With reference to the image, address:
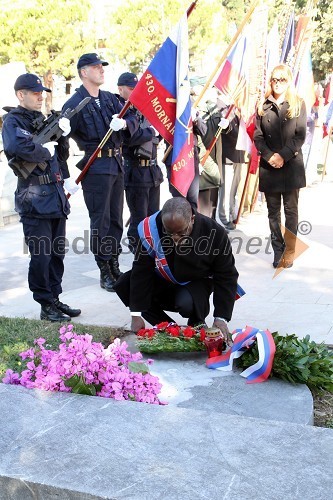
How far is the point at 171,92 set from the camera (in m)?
5.71

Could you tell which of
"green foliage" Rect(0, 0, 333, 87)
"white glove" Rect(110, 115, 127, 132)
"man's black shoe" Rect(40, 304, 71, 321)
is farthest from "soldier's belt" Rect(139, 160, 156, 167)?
"green foliage" Rect(0, 0, 333, 87)

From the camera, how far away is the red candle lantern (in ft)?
14.1

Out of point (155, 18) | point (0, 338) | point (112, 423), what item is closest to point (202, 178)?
point (0, 338)

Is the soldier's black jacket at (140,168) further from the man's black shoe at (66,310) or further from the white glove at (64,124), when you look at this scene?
the man's black shoe at (66,310)

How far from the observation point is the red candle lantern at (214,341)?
4301 millimetres

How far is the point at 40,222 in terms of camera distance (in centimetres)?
540

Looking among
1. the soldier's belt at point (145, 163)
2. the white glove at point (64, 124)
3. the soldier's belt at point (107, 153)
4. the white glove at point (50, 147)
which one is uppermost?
the white glove at point (64, 124)

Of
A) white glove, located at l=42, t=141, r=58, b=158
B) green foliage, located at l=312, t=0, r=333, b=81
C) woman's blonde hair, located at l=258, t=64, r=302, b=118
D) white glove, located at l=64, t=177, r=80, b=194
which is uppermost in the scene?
green foliage, located at l=312, t=0, r=333, b=81

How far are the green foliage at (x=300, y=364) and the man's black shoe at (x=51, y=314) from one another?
6.27 ft

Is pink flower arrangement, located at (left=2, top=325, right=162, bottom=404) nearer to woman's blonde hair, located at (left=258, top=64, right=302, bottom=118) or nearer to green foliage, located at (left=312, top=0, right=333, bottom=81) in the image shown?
woman's blonde hair, located at (left=258, top=64, right=302, bottom=118)

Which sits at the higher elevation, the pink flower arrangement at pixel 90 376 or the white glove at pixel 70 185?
the white glove at pixel 70 185

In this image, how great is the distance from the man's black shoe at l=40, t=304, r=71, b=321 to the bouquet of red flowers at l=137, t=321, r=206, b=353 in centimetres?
115

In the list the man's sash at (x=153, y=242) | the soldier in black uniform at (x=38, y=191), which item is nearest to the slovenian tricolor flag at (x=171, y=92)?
the soldier in black uniform at (x=38, y=191)

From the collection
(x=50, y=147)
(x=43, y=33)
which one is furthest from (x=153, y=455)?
(x=43, y=33)
